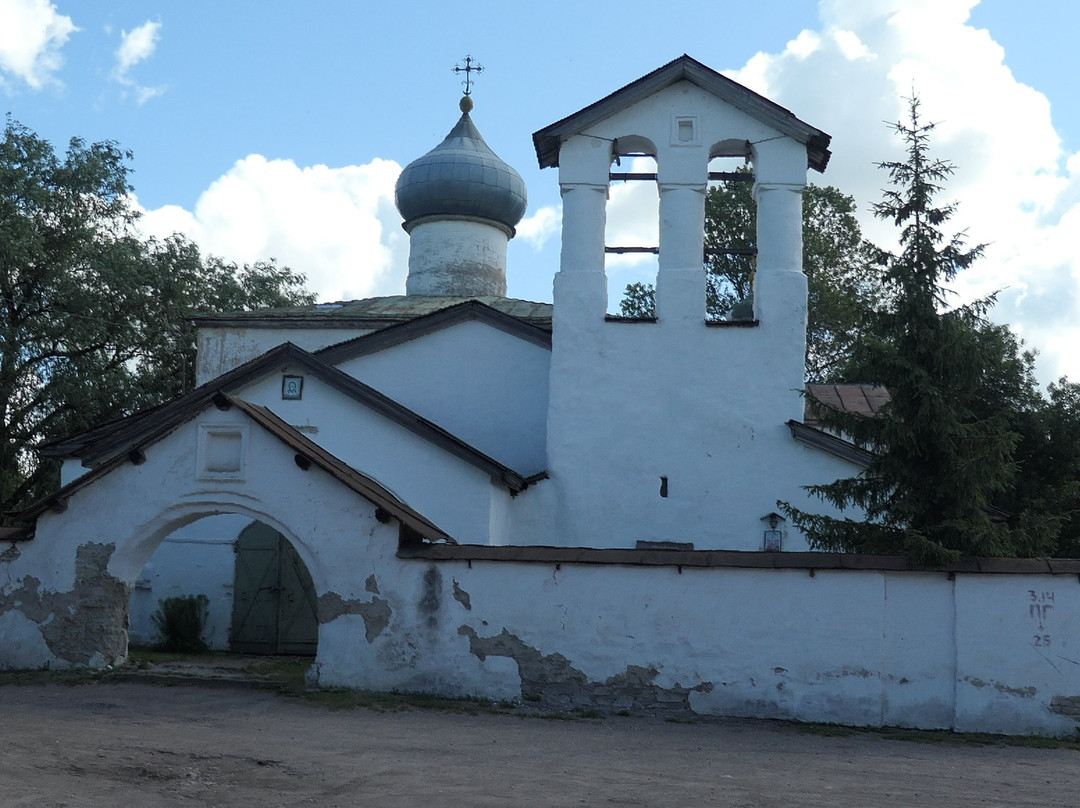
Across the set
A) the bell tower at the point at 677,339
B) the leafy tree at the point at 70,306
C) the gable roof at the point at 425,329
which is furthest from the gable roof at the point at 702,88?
the leafy tree at the point at 70,306

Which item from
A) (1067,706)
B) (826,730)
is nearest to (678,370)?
(826,730)

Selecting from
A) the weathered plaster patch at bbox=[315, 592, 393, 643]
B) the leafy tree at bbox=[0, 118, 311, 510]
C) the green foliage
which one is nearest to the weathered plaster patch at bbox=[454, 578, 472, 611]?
the weathered plaster patch at bbox=[315, 592, 393, 643]

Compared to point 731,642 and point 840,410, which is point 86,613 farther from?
point 840,410

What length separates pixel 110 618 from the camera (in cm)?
1143

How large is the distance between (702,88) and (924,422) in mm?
6420

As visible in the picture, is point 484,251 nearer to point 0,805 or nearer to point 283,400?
point 283,400

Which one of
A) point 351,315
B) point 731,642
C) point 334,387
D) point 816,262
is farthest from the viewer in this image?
point 816,262

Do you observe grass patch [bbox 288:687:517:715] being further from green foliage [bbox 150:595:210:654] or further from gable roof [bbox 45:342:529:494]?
green foliage [bbox 150:595:210:654]

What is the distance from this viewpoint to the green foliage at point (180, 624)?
14.5 m

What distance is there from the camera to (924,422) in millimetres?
10234

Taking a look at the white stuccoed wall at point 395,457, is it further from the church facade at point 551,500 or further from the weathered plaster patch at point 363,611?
the weathered plaster patch at point 363,611

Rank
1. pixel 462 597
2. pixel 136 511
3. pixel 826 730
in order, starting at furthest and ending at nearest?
pixel 136 511 → pixel 462 597 → pixel 826 730

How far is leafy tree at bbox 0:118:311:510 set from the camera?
23.4 metres

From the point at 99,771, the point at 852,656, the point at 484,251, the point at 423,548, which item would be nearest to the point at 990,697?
A: the point at 852,656
